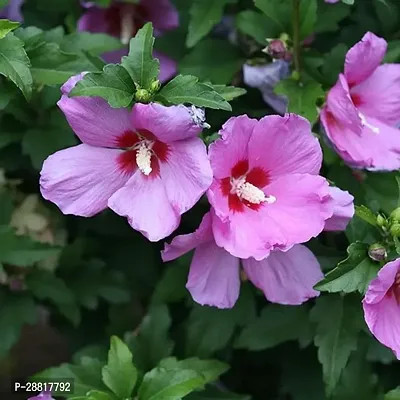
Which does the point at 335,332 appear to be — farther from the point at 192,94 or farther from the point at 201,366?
the point at 192,94

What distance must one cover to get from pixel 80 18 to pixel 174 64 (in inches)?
8.3

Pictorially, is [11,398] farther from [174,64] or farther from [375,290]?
[375,290]

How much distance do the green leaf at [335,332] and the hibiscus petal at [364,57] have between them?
0.37 m

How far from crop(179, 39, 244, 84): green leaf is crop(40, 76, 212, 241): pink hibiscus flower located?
35 cm

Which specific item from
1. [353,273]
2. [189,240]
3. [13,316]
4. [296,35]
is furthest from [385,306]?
[13,316]

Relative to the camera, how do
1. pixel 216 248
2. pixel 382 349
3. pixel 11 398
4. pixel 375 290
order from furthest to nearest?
1. pixel 11 398
2. pixel 382 349
3. pixel 216 248
4. pixel 375 290

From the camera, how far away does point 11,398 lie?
163 centimetres

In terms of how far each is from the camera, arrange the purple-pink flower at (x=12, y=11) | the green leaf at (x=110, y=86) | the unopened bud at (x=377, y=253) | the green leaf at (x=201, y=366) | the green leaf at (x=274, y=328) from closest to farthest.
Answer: the green leaf at (x=110, y=86) < the unopened bud at (x=377, y=253) < the green leaf at (x=201, y=366) < the green leaf at (x=274, y=328) < the purple-pink flower at (x=12, y=11)

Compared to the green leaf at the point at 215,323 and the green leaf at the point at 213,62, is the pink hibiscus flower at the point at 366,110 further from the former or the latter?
the green leaf at the point at 215,323

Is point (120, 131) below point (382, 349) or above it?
above

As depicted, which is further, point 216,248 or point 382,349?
point 382,349

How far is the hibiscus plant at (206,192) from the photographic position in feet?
3.17

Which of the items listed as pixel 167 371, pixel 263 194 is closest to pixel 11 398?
pixel 167 371

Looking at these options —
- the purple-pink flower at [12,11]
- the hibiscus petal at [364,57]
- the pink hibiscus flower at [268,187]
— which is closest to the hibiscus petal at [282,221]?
the pink hibiscus flower at [268,187]
